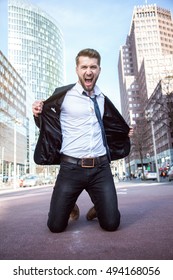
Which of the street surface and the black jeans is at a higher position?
the black jeans

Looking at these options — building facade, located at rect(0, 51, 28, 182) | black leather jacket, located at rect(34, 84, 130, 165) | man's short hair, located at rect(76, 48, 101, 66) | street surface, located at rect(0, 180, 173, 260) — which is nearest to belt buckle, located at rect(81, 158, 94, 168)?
black leather jacket, located at rect(34, 84, 130, 165)

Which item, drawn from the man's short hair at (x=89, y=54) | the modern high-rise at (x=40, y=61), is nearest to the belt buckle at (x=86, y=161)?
the man's short hair at (x=89, y=54)

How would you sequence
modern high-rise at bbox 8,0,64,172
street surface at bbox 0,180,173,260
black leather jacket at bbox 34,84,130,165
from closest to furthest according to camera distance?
street surface at bbox 0,180,173,260 < black leather jacket at bbox 34,84,130,165 < modern high-rise at bbox 8,0,64,172

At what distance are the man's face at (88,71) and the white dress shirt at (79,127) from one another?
4.8 inches

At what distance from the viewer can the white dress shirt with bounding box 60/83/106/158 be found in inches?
109

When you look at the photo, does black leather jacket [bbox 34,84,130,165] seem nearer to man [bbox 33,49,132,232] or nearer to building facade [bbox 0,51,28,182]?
man [bbox 33,49,132,232]

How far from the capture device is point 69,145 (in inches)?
112

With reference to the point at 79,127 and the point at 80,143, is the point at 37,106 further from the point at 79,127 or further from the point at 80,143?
the point at 80,143

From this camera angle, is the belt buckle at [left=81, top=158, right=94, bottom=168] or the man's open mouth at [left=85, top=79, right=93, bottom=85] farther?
the man's open mouth at [left=85, top=79, right=93, bottom=85]

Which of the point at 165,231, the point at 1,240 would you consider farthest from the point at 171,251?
the point at 1,240

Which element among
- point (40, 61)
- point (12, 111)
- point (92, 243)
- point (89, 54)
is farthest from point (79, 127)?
point (40, 61)

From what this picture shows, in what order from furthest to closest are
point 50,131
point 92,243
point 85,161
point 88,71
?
point 50,131 < point 88,71 < point 85,161 < point 92,243

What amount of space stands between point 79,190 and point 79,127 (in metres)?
0.76

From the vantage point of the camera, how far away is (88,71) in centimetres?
277
